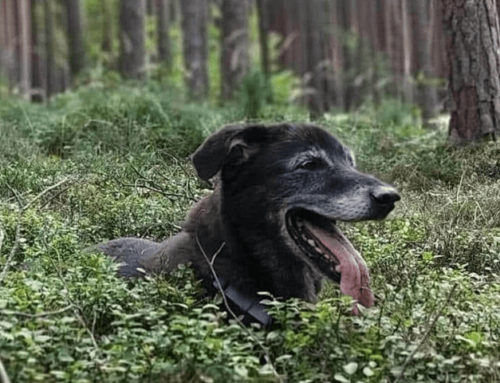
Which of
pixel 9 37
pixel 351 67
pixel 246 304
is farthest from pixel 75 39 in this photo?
pixel 9 37

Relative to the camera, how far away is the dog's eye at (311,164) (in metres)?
4.88

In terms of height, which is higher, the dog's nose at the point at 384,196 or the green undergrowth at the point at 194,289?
the dog's nose at the point at 384,196

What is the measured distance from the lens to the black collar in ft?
15.0

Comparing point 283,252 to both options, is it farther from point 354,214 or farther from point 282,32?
point 282,32

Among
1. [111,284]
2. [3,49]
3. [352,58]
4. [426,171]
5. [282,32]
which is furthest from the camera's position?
[3,49]

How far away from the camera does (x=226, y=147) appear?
4840mm

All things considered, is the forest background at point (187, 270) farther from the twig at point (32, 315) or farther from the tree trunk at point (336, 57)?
the tree trunk at point (336, 57)

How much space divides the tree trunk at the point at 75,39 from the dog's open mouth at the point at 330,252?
19.4m

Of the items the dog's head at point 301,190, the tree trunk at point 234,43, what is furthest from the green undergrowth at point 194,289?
the tree trunk at point 234,43

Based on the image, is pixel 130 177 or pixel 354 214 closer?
pixel 354 214

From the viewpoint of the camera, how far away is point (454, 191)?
26.3ft

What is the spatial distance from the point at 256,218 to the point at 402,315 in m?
0.96

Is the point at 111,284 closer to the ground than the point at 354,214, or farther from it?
closer to the ground

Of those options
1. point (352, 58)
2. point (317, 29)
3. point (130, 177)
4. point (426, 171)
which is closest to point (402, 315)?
point (130, 177)
